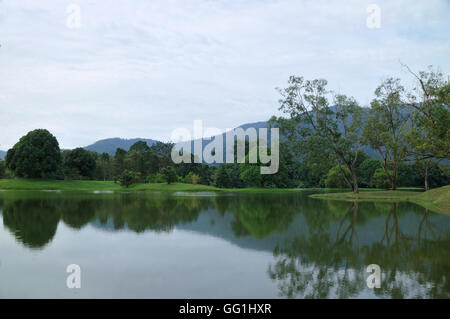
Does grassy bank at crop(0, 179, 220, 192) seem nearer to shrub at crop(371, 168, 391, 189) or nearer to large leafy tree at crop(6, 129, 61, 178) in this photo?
large leafy tree at crop(6, 129, 61, 178)

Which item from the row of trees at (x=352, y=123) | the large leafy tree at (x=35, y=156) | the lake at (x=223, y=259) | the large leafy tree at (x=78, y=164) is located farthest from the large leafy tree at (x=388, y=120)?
the large leafy tree at (x=78, y=164)

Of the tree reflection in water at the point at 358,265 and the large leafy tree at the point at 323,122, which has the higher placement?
the large leafy tree at the point at 323,122

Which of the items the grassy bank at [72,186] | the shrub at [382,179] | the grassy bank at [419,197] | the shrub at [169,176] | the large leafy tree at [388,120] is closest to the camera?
the grassy bank at [419,197]

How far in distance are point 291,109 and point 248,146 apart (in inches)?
1937

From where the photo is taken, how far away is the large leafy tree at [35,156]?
214 feet

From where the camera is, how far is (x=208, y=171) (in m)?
90.1

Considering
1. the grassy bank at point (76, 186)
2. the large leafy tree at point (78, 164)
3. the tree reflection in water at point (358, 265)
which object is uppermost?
the large leafy tree at point (78, 164)

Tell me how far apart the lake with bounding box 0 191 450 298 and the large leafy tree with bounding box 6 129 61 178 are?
5536 cm

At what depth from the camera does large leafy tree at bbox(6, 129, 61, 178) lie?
214 ft

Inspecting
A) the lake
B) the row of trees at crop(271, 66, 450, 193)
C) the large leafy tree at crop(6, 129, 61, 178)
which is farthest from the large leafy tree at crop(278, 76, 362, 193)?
the large leafy tree at crop(6, 129, 61, 178)

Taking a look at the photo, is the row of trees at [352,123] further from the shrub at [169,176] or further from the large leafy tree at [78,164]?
the large leafy tree at [78,164]

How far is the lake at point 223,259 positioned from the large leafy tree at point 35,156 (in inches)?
2180

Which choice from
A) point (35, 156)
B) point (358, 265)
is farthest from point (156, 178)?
point (358, 265)
